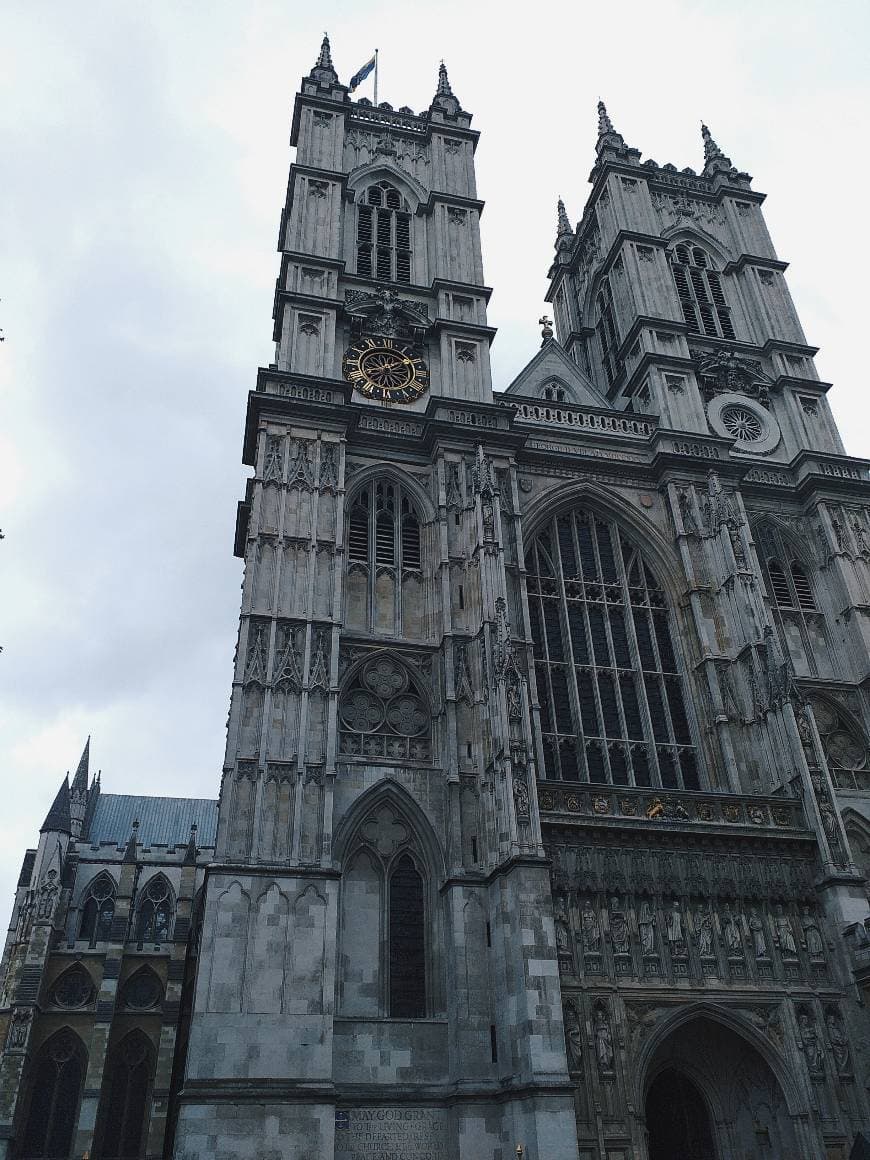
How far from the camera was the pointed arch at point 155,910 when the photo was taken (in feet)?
150

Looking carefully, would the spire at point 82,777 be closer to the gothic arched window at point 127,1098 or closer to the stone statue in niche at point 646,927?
the gothic arched window at point 127,1098

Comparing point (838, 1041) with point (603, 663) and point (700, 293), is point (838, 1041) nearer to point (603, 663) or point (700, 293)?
point (603, 663)

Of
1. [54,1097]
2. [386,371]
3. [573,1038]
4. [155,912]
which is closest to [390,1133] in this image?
[573,1038]

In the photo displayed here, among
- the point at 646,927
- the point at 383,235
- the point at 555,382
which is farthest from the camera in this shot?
the point at 383,235

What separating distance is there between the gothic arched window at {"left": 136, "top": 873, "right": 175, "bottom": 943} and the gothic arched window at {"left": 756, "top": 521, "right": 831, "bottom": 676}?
3165 cm

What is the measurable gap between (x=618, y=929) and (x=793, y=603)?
1482 centimetres

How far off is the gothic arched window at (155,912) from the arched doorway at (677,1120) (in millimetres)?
29067

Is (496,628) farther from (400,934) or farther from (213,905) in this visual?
(213,905)

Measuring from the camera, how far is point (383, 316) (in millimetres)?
34438

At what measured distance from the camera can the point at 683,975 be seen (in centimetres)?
2173

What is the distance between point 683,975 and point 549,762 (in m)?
6.86

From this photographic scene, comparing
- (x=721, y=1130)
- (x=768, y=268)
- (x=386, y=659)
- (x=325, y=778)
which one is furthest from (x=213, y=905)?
(x=768, y=268)

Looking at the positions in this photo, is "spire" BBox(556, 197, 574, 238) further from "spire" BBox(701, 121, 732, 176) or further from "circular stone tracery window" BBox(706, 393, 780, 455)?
"circular stone tracery window" BBox(706, 393, 780, 455)

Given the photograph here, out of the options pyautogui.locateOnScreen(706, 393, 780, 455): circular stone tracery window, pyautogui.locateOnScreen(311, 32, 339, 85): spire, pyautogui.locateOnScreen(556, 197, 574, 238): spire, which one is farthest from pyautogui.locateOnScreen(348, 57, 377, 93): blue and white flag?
pyautogui.locateOnScreen(706, 393, 780, 455): circular stone tracery window
